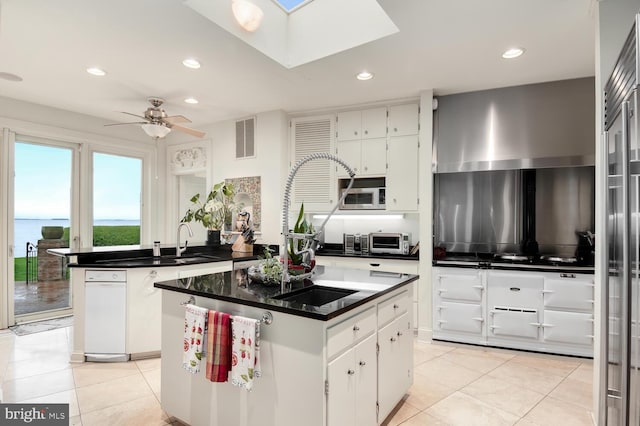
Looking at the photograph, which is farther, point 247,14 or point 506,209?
point 506,209

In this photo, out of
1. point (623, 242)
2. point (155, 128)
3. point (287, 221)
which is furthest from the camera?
point (155, 128)

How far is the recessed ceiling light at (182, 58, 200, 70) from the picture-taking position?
330 centimetres

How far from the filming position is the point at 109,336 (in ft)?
10.8

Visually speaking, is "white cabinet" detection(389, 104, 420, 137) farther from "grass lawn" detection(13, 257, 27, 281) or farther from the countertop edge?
"grass lawn" detection(13, 257, 27, 281)

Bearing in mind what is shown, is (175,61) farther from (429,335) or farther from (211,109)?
(429,335)

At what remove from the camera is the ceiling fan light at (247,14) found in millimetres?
2740

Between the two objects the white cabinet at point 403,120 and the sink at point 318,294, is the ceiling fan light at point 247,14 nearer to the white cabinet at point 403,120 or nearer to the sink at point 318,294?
the white cabinet at point 403,120

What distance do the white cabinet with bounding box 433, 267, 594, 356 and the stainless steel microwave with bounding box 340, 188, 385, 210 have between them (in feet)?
3.64

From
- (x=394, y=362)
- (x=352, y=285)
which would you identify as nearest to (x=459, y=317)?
(x=394, y=362)

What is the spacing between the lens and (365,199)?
4.55 meters

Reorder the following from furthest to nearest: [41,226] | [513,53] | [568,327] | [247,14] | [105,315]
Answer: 1. [41,226]
2. [568,327]
3. [105,315]
4. [513,53]
5. [247,14]

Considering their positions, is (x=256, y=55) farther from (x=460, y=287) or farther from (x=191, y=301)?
(x=460, y=287)

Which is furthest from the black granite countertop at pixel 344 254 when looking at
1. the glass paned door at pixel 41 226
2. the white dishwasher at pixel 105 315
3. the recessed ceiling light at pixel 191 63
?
the glass paned door at pixel 41 226

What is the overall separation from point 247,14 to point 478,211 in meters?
3.40
